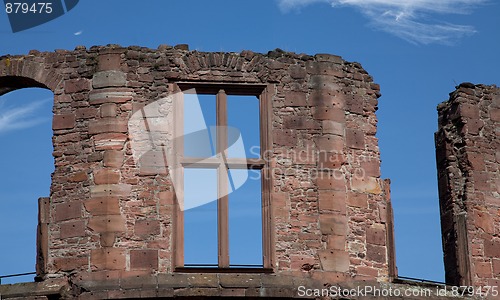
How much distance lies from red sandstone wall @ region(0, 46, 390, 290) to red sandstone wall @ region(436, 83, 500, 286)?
1.19 m

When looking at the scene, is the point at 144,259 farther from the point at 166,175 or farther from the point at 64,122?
the point at 64,122

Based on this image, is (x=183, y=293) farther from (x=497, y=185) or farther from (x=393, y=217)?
(x=497, y=185)

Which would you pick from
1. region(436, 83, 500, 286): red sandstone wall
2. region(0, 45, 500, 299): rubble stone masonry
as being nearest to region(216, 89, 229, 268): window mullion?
region(0, 45, 500, 299): rubble stone masonry

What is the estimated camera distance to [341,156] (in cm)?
1814

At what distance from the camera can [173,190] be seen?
17562 mm

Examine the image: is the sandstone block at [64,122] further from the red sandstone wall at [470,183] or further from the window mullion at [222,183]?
the red sandstone wall at [470,183]

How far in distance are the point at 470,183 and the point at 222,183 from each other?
3582 millimetres

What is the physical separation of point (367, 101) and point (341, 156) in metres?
0.96

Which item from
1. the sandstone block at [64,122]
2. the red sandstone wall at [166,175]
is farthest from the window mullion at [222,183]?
the sandstone block at [64,122]

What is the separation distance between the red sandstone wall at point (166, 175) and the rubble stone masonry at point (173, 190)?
1cm

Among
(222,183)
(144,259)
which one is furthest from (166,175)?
(144,259)

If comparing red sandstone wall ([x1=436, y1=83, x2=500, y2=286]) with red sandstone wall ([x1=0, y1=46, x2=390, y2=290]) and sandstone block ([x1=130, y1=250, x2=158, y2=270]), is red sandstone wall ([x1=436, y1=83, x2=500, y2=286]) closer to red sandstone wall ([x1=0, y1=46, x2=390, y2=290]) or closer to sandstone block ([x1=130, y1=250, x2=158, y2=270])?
red sandstone wall ([x1=0, y1=46, x2=390, y2=290])

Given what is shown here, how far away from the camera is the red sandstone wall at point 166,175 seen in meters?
17.4

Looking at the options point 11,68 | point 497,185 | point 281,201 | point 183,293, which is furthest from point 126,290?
point 497,185
